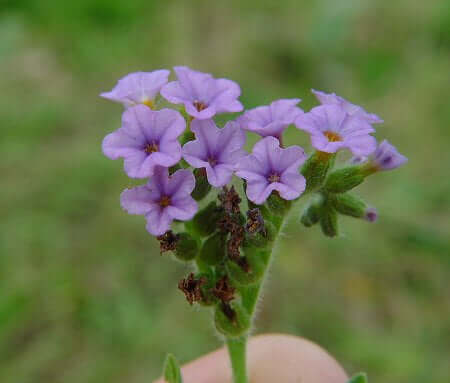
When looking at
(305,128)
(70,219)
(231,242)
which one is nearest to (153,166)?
(231,242)

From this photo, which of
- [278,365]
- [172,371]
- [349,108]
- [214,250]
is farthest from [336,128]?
[278,365]

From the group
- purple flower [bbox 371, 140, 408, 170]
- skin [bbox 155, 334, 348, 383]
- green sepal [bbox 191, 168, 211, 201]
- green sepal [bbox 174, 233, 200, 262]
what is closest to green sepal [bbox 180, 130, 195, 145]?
green sepal [bbox 191, 168, 211, 201]

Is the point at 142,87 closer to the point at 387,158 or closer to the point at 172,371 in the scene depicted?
the point at 387,158

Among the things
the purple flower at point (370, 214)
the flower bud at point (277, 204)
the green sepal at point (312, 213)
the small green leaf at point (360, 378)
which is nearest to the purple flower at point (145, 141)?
the flower bud at point (277, 204)

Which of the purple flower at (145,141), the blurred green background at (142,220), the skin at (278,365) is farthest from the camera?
the blurred green background at (142,220)

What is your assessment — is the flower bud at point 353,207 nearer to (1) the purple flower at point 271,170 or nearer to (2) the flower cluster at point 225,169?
(2) the flower cluster at point 225,169

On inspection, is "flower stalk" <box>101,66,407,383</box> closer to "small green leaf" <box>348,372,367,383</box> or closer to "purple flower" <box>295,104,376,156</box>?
"purple flower" <box>295,104,376,156</box>
